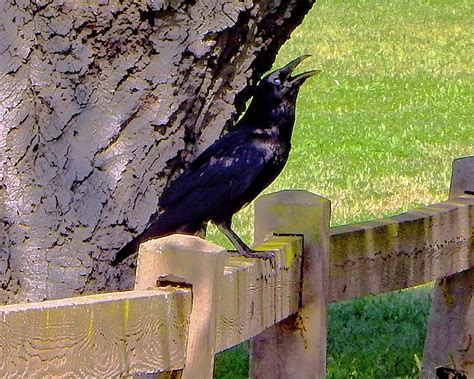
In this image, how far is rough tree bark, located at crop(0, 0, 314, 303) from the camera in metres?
3.65

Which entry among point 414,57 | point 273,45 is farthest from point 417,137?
point 273,45

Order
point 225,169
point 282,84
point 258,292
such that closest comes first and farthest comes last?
1. point 258,292
2. point 225,169
3. point 282,84

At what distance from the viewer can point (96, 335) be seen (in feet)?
6.82

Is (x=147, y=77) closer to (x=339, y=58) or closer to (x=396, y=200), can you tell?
(x=396, y=200)

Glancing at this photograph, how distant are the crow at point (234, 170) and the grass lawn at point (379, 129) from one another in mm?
Result: 1479

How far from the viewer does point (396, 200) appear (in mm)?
9141

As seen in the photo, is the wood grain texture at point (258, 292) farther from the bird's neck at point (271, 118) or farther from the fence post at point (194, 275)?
the bird's neck at point (271, 118)

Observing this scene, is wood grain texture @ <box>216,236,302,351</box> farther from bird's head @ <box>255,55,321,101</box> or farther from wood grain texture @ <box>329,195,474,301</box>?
bird's head @ <box>255,55,321,101</box>

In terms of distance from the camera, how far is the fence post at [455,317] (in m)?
3.63

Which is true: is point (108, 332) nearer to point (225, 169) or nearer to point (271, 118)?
point (225, 169)

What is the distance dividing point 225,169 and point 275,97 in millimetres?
423

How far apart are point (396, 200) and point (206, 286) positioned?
7.06 metres

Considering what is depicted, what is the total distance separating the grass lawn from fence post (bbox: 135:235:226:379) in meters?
3.07

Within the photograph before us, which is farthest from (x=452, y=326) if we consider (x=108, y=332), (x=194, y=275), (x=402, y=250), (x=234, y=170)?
(x=108, y=332)
